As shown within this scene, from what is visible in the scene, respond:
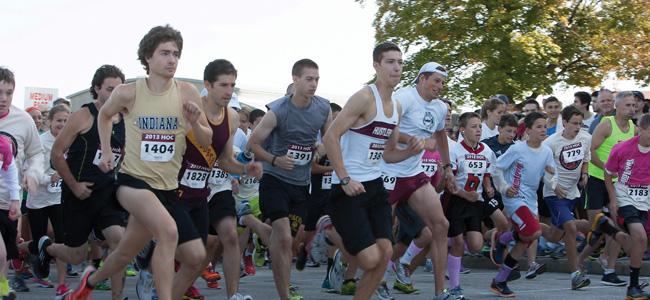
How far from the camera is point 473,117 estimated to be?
360 inches

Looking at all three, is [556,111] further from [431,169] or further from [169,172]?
[169,172]

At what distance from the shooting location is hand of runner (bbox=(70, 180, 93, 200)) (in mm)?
7078

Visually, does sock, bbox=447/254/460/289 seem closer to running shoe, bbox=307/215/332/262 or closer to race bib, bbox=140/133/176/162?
running shoe, bbox=307/215/332/262

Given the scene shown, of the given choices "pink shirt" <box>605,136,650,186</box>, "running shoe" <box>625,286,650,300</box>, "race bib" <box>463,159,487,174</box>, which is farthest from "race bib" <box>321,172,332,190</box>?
"running shoe" <box>625,286,650,300</box>

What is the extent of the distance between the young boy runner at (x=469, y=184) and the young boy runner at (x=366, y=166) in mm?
2225

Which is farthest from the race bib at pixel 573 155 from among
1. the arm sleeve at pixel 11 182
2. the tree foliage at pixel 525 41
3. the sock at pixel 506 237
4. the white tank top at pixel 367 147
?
the tree foliage at pixel 525 41

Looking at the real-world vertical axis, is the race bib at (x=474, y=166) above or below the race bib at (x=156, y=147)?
below

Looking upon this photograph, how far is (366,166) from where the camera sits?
6.43m

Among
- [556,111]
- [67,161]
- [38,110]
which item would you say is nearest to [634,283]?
[556,111]

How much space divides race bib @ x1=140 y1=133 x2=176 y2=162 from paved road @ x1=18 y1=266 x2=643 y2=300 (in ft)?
9.18

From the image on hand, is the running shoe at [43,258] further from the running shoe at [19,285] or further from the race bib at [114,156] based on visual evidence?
the race bib at [114,156]

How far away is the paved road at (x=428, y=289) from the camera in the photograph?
838cm

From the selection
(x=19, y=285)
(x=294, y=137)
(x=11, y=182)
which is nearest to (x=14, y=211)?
(x=11, y=182)

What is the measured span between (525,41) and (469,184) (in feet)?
48.4
